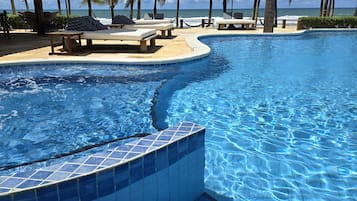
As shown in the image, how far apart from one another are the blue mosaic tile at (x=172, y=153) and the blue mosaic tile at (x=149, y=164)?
7.1 inches

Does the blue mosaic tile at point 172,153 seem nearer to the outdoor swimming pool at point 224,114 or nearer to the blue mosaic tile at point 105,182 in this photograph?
the blue mosaic tile at point 105,182

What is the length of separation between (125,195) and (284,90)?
6.01m

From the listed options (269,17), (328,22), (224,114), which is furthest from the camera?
(328,22)

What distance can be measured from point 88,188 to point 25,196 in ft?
1.34

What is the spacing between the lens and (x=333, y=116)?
236 inches

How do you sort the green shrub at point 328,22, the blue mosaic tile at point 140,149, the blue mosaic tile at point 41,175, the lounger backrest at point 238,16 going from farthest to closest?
A: the lounger backrest at point 238,16, the green shrub at point 328,22, the blue mosaic tile at point 140,149, the blue mosaic tile at point 41,175

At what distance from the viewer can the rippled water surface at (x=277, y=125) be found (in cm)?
377

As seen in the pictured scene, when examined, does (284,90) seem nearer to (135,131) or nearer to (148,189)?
(135,131)

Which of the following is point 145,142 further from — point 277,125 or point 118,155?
Result: point 277,125

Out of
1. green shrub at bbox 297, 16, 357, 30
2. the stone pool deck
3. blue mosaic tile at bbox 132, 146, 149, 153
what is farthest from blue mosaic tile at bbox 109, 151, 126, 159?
green shrub at bbox 297, 16, 357, 30

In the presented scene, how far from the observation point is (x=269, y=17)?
1936 cm

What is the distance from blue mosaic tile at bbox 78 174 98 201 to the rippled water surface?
160 cm

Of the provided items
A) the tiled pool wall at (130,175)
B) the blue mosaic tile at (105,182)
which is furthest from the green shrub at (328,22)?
the blue mosaic tile at (105,182)

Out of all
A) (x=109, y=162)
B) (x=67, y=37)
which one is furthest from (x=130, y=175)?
(x=67, y=37)
